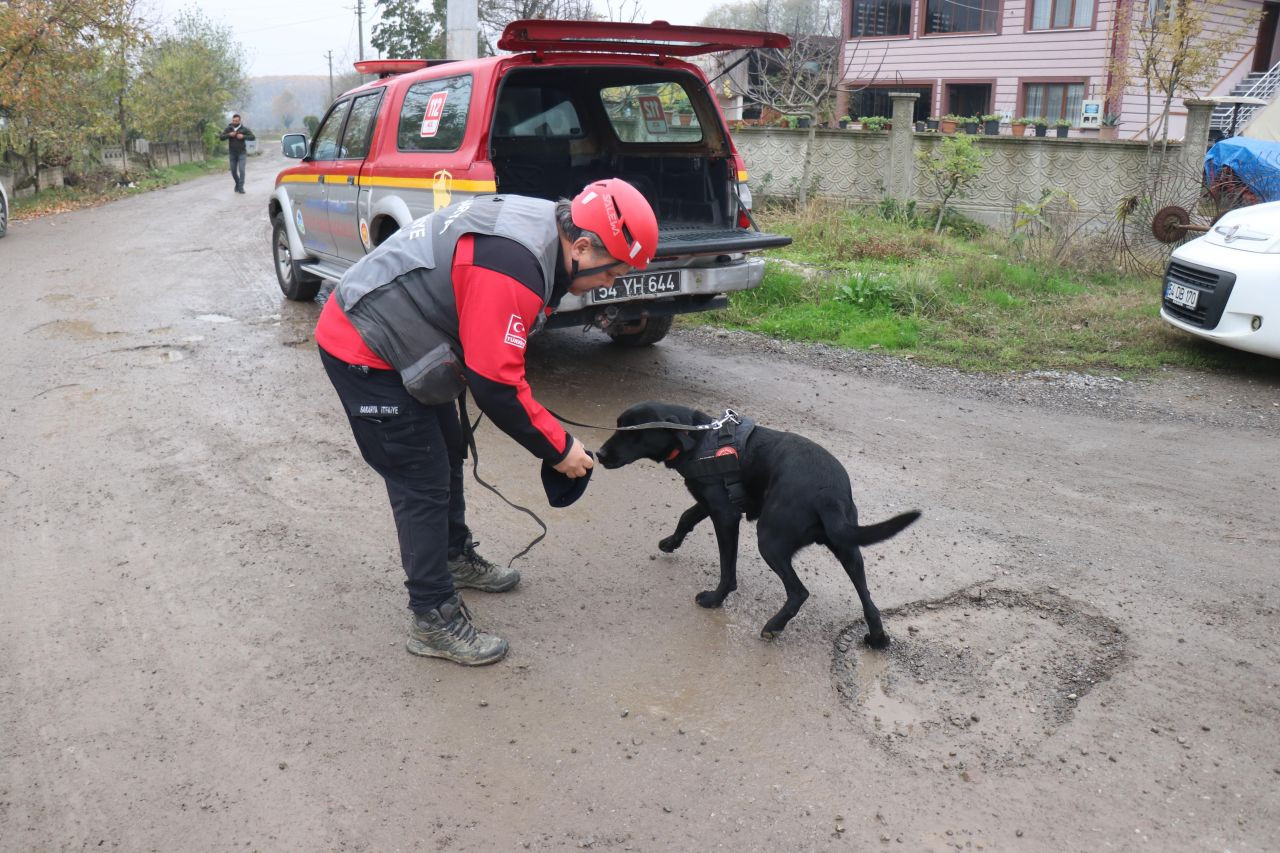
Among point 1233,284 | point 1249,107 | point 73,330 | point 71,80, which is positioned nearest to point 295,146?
point 73,330

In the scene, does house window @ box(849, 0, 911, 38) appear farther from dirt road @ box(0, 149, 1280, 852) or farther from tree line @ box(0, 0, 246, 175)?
dirt road @ box(0, 149, 1280, 852)

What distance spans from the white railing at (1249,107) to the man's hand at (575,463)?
16.2m

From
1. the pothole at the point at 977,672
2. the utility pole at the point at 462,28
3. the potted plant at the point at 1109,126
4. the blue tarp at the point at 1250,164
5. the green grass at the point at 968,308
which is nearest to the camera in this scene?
the pothole at the point at 977,672

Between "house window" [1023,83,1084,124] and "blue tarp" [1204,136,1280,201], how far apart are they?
1356cm

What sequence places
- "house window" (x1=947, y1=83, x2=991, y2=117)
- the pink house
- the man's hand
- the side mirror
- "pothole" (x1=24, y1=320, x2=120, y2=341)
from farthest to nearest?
"house window" (x1=947, y1=83, x2=991, y2=117)
the pink house
the side mirror
"pothole" (x1=24, y1=320, x2=120, y2=341)
the man's hand

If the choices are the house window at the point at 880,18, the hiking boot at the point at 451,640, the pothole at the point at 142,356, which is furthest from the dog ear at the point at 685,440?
the house window at the point at 880,18

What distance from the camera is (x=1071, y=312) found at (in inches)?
322

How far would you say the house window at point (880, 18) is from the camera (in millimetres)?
25484

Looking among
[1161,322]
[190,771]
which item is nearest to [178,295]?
[190,771]

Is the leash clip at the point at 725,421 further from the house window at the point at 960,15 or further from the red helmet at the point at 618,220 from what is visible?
the house window at the point at 960,15

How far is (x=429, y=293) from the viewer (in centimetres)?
298

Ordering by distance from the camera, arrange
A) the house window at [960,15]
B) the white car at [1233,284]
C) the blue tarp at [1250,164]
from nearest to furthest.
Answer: the white car at [1233,284]
the blue tarp at [1250,164]
the house window at [960,15]

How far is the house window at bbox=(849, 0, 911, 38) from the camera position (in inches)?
1003

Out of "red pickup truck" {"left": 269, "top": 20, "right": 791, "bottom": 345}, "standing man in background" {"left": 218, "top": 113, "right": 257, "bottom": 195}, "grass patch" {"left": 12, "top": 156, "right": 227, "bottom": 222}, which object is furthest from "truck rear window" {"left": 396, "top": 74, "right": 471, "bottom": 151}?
"standing man in background" {"left": 218, "top": 113, "right": 257, "bottom": 195}
